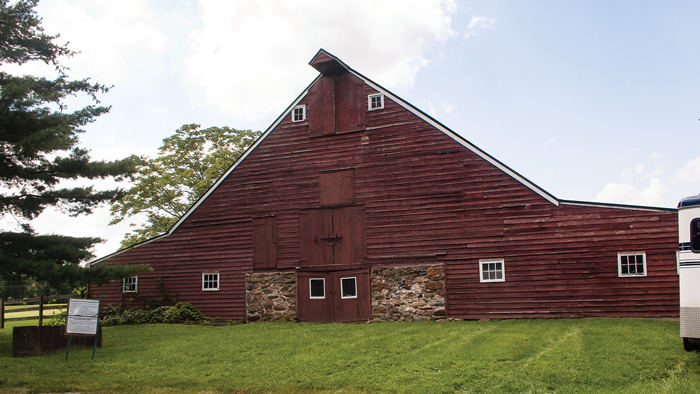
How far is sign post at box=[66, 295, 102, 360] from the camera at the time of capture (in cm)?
1426

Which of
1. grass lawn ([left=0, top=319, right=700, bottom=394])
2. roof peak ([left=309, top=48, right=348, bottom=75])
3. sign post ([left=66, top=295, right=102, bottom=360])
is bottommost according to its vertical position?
grass lawn ([left=0, top=319, right=700, bottom=394])

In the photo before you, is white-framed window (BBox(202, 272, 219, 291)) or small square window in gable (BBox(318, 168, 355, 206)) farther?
white-framed window (BBox(202, 272, 219, 291))

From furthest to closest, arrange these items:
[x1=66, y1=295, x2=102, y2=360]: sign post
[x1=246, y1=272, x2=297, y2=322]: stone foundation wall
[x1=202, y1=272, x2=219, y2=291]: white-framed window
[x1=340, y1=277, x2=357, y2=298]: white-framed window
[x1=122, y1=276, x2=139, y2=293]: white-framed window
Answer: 1. [x1=122, y1=276, x2=139, y2=293]: white-framed window
2. [x1=202, y1=272, x2=219, y2=291]: white-framed window
3. [x1=246, y1=272, x2=297, y2=322]: stone foundation wall
4. [x1=340, y1=277, x2=357, y2=298]: white-framed window
5. [x1=66, y1=295, x2=102, y2=360]: sign post

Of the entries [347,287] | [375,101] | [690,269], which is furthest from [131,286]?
[690,269]

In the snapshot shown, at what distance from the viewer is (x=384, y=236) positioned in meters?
21.7

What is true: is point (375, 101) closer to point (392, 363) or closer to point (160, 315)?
point (160, 315)

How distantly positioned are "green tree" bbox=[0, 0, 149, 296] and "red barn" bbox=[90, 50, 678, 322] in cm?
678

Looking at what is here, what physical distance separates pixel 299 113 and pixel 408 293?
8.48 meters

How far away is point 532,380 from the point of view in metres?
9.38

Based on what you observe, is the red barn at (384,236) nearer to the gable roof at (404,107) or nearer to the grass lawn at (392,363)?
the gable roof at (404,107)

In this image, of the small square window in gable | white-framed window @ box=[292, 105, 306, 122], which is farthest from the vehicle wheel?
white-framed window @ box=[292, 105, 306, 122]

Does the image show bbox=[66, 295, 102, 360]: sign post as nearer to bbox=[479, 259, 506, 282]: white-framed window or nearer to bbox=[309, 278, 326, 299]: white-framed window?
bbox=[309, 278, 326, 299]: white-framed window

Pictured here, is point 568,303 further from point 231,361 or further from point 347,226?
point 231,361

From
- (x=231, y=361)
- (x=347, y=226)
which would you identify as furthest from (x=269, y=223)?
(x=231, y=361)
